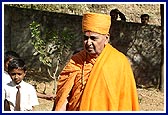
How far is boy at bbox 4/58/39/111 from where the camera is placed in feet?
11.6

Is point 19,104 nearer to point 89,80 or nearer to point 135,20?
point 89,80

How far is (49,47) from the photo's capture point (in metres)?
4.77

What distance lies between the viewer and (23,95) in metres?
3.55

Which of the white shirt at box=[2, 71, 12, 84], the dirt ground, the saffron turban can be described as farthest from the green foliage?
the saffron turban

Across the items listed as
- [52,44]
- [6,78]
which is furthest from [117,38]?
[6,78]

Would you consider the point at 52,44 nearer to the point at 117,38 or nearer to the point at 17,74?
the point at 117,38

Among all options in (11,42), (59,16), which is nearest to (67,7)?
(59,16)

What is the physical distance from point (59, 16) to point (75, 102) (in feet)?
5.28

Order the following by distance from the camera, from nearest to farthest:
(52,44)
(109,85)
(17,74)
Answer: (109,85), (17,74), (52,44)

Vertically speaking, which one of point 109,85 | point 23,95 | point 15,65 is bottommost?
Result: point 23,95

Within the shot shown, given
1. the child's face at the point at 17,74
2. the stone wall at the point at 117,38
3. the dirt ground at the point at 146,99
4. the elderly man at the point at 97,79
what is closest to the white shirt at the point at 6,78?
the child's face at the point at 17,74

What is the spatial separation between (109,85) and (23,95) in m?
0.68

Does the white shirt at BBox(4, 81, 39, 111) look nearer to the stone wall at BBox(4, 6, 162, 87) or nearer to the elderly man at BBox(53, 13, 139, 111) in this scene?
the elderly man at BBox(53, 13, 139, 111)

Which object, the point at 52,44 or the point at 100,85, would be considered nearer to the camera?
the point at 100,85
